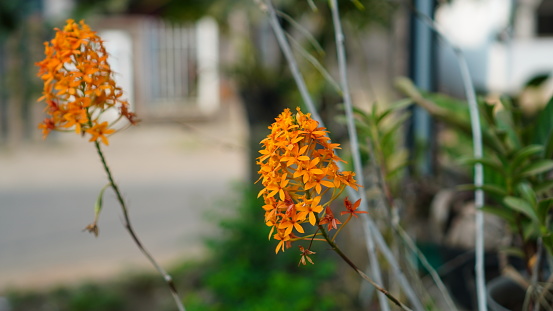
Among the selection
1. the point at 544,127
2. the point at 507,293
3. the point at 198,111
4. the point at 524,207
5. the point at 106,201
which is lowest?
the point at 106,201

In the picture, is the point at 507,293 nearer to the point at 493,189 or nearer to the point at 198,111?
the point at 493,189

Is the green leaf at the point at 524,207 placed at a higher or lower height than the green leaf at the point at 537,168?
lower

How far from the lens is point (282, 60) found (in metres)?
3.21

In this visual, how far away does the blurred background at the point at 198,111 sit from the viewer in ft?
8.85

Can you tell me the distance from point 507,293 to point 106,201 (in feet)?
15.8

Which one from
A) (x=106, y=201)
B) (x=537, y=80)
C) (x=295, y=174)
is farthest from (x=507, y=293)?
(x=106, y=201)

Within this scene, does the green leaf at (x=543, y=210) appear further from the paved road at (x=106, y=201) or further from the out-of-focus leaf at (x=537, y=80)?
the out-of-focus leaf at (x=537, y=80)

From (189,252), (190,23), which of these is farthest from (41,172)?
(190,23)

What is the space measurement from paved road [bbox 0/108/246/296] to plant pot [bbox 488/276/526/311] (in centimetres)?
64

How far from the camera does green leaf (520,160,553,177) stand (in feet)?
3.80

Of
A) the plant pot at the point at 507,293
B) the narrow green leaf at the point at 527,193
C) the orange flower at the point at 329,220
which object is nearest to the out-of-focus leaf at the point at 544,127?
the narrow green leaf at the point at 527,193

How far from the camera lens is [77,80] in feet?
2.52

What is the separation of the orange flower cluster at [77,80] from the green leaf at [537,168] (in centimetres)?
76

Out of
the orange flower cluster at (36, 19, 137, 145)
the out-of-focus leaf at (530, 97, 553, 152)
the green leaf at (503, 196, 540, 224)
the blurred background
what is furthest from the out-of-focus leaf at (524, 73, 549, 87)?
the orange flower cluster at (36, 19, 137, 145)
